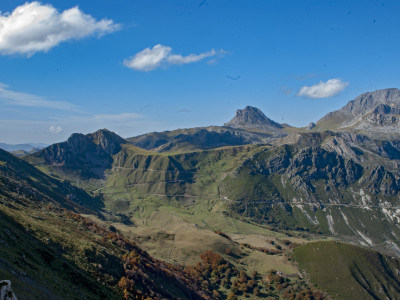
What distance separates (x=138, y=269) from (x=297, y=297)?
93.9 metres

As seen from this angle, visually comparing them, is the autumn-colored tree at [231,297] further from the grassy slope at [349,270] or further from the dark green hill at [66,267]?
the grassy slope at [349,270]

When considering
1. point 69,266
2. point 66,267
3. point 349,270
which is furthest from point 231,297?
point 66,267

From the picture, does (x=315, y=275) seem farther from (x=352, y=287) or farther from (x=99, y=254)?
(x=99, y=254)

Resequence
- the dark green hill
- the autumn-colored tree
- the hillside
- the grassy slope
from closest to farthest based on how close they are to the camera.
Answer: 1. the dark green hill
2. the hillside
3. the autumn-colored tree
4. the grassy slope

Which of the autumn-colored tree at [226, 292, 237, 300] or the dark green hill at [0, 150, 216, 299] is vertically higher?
the dark green hill at [0, 150, 216, 299]

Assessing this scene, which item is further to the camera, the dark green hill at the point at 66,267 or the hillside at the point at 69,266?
the hillside at the point at 69,266

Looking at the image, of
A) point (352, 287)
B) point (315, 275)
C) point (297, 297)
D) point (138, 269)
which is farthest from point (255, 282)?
point (138, 269)

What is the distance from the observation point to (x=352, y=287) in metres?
151

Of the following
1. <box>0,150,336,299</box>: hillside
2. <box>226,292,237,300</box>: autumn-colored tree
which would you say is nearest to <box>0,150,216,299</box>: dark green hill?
<box>0,150,336,299</box>: hillside

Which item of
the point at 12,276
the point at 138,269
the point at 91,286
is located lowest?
the point at 138,269

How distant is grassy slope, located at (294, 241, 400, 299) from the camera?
15038cm

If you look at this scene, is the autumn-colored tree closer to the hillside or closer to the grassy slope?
the hillside

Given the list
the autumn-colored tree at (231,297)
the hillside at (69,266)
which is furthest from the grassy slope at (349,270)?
the hillside at (69,266)

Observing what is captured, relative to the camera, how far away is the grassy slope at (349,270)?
15038 centimetres
